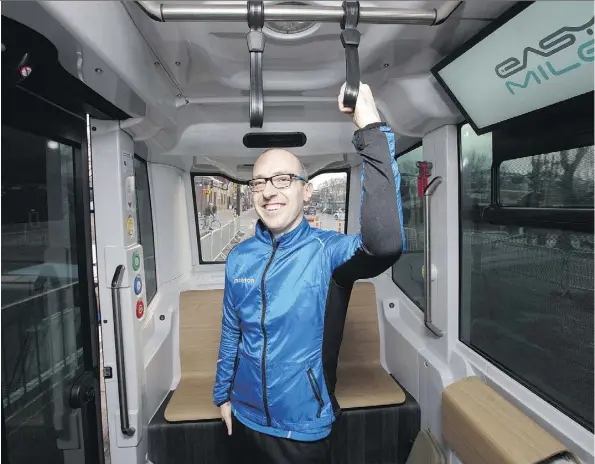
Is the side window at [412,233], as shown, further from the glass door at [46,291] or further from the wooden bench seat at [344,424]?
the glass door at [46,291]

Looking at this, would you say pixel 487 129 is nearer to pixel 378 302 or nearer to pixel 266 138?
pixel 266 138

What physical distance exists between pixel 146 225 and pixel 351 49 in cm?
286

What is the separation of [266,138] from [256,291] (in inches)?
68.1

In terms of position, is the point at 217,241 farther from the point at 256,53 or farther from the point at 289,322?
the point at 256,53

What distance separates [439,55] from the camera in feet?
5.78

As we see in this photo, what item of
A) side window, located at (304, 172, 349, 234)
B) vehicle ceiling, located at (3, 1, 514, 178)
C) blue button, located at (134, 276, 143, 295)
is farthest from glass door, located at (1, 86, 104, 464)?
side window, located at (304, 172, 349, 234)

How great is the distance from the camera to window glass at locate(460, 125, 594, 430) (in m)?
1.47

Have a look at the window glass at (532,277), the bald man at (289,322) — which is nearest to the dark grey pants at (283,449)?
the bald man at (289,322)

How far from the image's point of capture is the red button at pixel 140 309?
2277mm

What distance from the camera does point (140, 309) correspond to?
2316mm

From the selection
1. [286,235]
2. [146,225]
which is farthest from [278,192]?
[146,225]

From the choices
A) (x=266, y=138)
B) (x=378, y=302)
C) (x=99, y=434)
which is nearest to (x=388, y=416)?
(x=378, y=302)

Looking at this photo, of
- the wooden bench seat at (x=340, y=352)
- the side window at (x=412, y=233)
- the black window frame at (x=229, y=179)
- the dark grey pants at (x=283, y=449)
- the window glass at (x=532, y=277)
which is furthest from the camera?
the black window frame at (x=229, y=179)

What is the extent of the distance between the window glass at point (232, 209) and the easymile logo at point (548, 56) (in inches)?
116
